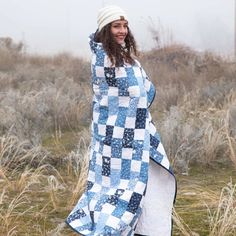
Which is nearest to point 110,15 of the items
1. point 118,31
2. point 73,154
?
point 118,31

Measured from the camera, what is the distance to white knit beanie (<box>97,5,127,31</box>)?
3596 millimetres

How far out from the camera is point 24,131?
727 centimetres

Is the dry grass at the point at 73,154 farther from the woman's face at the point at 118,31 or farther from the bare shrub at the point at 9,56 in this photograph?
the bare shrub at the point at 9,56

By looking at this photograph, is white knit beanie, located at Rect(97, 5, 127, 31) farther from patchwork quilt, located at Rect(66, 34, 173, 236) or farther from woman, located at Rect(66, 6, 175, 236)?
patchwork quilt, located at Rect(66, 34, 173, 236)

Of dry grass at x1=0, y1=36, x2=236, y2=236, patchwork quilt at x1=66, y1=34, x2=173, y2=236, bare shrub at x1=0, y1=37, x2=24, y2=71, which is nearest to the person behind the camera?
patchwork quilt at x1=66, y1=34, x2=173, y2=236

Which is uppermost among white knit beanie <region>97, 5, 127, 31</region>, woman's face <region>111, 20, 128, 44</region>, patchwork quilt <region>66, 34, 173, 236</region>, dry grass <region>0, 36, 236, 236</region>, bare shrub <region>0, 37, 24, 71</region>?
white knit beanie <region>97, 5, 127, 31</region>

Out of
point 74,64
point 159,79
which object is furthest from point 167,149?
point 74,64

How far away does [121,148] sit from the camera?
141 inches

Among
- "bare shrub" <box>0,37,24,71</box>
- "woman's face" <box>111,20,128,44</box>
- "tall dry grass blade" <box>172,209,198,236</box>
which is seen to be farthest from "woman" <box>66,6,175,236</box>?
"bare shrub" <box>0,37,24,71</box>

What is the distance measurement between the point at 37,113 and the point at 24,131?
3.70 feet

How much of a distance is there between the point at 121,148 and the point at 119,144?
2 centimetres

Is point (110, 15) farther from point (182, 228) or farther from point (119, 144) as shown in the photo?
point (182, 228)

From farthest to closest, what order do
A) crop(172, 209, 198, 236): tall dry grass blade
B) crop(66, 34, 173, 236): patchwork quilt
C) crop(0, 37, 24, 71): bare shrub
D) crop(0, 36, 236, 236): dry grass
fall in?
1. crop(0, 37, 24, 71): bare shrub
2. crop(0, 36, 236, 236): dry grass
3. crop(172, 209, 198, 236): tall dry grass blade
4. crop(66, 34, 173, 236): patchwork quilt

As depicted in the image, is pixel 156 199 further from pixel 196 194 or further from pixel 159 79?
pixel 159 79
